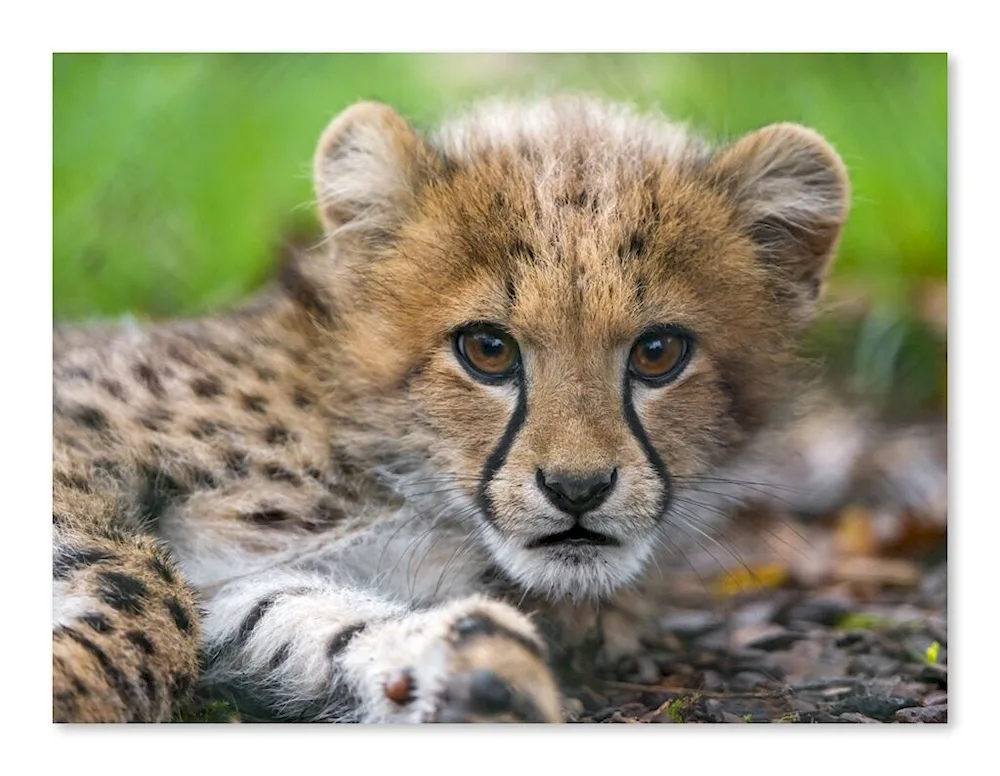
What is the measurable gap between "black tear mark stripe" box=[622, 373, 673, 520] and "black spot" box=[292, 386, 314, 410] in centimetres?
67

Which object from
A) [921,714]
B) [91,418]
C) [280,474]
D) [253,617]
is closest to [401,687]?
[253,617]

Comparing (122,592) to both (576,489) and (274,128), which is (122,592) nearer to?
(576,489)

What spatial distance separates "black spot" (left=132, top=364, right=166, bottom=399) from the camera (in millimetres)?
2660

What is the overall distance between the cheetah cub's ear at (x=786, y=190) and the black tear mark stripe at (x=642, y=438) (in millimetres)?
470

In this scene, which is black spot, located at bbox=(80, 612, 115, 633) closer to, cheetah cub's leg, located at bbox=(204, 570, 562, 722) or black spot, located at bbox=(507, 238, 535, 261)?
cheetah cub's leg, located at bbox=(204, 570, 562, 722)

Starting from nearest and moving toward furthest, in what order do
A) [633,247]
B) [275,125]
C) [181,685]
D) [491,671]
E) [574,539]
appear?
1. [491,671]
2. [181,685]
3. [574,539]
4. [633,247]
5. [275,125]

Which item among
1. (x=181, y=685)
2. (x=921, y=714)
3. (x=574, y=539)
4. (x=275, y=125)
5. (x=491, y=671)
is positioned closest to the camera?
(x=491, y=671)

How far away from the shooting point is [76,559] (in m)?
2.44

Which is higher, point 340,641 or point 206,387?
point 206,387

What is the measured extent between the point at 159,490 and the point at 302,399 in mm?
346

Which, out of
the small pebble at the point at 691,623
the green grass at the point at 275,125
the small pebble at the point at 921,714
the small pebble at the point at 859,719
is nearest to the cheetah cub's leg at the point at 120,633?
the green grass at the point at 275,125

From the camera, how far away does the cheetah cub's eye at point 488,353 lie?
8.21 feet

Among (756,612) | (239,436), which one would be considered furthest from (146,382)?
(756,612)
